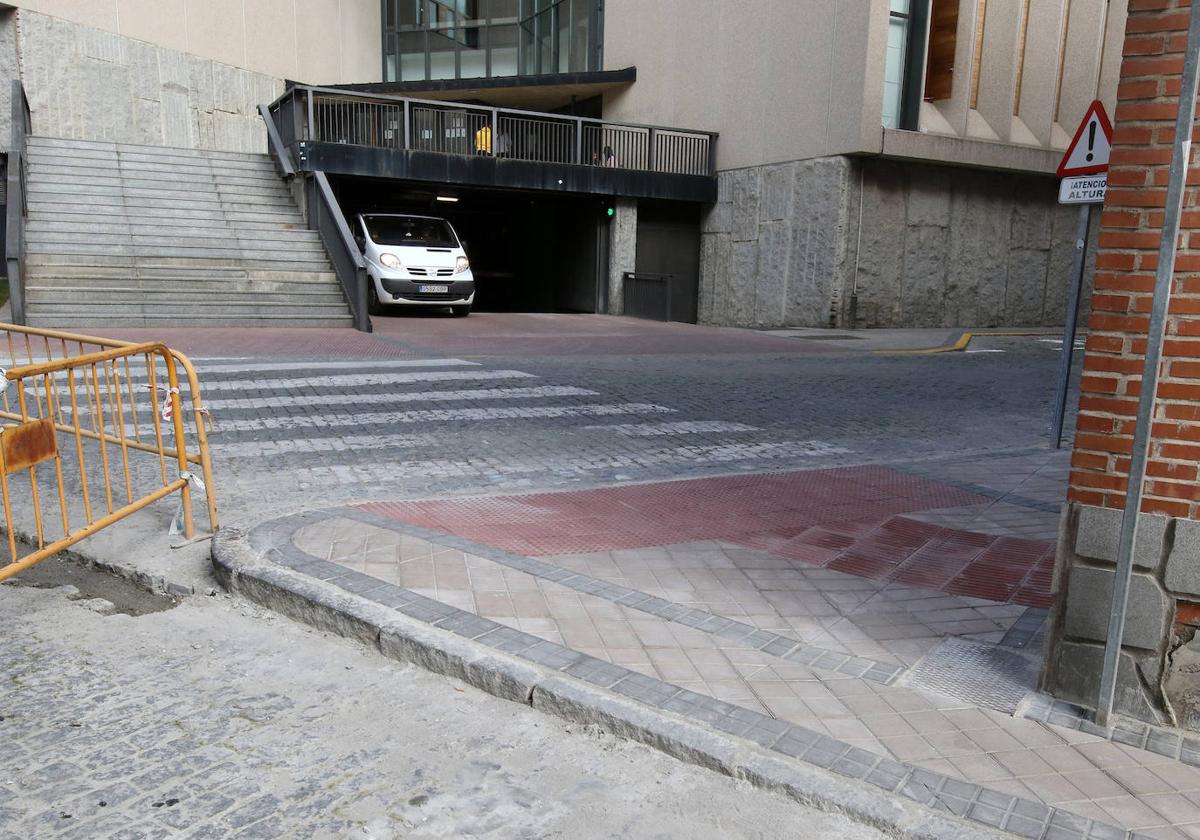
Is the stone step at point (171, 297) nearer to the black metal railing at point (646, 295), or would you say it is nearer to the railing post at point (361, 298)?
the railing post at point (361, 298)

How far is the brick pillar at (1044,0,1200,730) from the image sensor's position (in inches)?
122

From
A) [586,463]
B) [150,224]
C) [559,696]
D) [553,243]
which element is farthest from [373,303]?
[559,696]

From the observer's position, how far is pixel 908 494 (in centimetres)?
662

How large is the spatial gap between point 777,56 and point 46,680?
71.9 ft

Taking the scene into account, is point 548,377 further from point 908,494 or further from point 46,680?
point 46,680

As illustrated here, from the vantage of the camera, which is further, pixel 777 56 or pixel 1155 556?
pixel 777 56

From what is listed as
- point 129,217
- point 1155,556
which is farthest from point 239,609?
point 129,217

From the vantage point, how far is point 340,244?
1766cm

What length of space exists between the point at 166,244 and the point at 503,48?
1735cm

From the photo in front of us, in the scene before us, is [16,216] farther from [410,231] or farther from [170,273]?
[410,231]

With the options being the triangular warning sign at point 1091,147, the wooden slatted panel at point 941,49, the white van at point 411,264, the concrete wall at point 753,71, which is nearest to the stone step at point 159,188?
the white van at point 411,264

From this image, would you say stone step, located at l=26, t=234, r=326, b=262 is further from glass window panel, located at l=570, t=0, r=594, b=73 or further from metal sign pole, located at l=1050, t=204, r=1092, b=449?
metal sign pole, located at l=1050, t=204, r=1092, b=449

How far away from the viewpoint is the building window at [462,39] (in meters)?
31.2

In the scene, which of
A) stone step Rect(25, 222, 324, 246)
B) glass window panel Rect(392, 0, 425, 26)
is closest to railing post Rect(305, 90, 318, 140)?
stone step Rect(25, 222, 324, 246)
